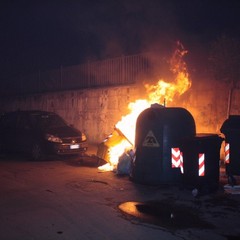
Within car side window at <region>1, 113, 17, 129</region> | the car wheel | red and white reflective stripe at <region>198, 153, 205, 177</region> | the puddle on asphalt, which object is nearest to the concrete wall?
red and white reflective stripe at <region>198, 153, 205, 177</region>

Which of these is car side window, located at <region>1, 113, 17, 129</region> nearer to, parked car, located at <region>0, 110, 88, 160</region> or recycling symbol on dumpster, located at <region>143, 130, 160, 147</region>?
parked car, located at <region>0, 110, 88, 160</region>

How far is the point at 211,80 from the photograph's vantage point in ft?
41.1

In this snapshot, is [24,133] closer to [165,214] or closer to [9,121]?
[9,121]

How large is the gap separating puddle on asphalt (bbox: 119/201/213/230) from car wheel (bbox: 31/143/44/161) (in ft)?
21.1

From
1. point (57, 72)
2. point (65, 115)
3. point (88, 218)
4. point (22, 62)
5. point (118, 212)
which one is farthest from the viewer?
point (22, 62)

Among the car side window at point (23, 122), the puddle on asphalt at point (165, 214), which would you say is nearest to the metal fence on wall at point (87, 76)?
the car side window at point (23, 122)

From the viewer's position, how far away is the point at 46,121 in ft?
45.0

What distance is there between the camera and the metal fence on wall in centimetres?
1633

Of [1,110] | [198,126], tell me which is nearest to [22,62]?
[1,110]

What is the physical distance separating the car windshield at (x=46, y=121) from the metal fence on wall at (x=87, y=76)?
402 cm

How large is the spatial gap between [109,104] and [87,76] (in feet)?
9.44

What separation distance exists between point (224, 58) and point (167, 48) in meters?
3.37

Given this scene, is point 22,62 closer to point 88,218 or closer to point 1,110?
point 1,110

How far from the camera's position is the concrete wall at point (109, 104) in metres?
12.3
